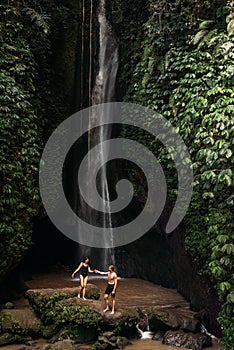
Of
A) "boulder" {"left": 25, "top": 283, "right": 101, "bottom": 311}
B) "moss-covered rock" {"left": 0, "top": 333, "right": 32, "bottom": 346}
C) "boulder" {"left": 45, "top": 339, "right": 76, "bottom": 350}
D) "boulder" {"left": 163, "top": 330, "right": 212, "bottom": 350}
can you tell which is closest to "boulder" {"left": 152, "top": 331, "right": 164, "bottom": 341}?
"boulder" {"left": 163, "top": 330, "right": 212, "bottom": 350}

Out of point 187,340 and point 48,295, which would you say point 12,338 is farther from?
point 187,340

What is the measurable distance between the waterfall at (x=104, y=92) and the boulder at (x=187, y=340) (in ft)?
20.4

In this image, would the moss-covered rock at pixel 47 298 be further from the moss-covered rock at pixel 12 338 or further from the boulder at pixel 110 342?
the boulder at pixel 110 342

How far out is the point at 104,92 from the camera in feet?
45.5

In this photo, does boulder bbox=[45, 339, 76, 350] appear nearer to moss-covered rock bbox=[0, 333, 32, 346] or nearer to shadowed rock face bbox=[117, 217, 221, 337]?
moss-covered rock bbox=[0, 333, 32, 346]

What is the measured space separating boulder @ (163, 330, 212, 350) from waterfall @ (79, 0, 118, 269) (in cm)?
622

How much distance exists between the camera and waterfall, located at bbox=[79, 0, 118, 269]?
45.1 ft

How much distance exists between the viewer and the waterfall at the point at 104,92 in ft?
45.1

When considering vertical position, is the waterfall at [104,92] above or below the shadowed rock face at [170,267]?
above

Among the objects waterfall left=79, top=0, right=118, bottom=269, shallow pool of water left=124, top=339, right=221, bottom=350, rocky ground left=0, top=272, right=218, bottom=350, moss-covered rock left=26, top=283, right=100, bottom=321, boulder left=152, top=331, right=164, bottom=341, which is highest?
waterfall left=79, top=0, right=118, bottom=269

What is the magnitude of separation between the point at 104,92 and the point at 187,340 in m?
8.68

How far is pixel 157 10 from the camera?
10.8 meters

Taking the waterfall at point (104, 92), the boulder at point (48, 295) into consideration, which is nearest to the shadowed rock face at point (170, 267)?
the waterfall at point (104, 92)

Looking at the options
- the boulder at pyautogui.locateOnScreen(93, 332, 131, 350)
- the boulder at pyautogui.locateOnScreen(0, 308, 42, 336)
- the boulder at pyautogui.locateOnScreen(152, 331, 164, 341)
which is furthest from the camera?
the boulder at pyautogui.locateOnScreen(152, 331, 164, 341)
